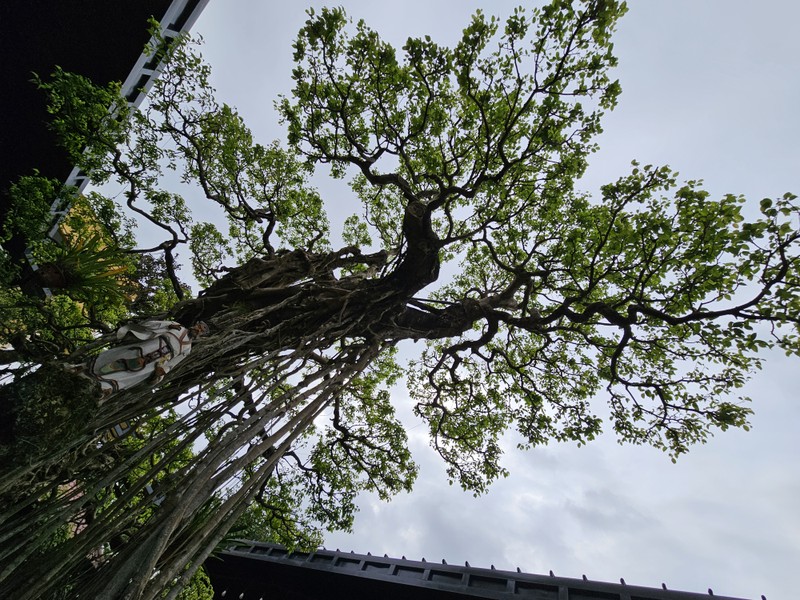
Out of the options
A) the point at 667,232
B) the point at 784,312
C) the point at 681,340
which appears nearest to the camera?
the point at 784,312

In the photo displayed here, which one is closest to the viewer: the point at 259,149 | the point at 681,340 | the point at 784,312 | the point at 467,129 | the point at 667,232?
the point at 784,312

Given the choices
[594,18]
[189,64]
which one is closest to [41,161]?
[189,64]

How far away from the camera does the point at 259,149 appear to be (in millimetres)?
5141

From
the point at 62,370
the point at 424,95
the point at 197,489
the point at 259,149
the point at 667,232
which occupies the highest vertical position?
the point at 424,95

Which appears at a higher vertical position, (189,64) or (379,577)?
(189,64)

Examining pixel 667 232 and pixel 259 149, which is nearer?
pixel 667 232

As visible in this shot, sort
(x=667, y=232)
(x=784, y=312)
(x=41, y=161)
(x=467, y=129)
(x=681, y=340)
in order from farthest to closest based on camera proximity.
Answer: (x=41, y=161), (x=467, y=129), (x=681, y=340), (x=667, y=232), (x=784, y=312)

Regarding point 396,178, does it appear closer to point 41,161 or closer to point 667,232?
point 667,232

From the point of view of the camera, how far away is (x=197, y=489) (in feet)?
4.53

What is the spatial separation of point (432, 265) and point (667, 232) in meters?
2.41

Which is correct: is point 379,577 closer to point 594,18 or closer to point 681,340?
point 681,340

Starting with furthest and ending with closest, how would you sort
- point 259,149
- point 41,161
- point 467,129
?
point 41,161 < point 259,149 < point 467,129

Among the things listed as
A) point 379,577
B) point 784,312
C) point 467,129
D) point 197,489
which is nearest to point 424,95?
point 467,129

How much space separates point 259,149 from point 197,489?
16.0 feet
